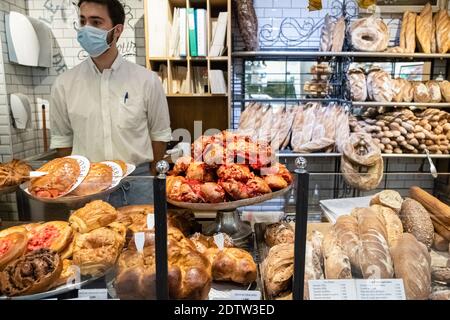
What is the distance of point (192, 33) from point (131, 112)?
1162 mm

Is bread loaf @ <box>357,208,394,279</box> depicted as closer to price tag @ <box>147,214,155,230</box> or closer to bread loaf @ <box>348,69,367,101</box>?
price tag @ <box>147,214,155,230</box>

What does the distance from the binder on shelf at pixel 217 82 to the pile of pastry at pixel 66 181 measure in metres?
1.90

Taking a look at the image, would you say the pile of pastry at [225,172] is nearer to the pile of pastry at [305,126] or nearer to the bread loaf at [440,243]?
the bread loaf at [440,243]

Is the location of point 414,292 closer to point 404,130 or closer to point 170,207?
point 170,207

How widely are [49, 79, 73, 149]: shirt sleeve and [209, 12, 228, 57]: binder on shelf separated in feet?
4.30

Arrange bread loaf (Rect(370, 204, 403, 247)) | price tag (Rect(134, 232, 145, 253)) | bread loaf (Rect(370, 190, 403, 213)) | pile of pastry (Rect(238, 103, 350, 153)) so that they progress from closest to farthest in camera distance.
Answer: price tag (Rect(134, 232, 145, 253)) < bread loaf (Rect(370, 204, 403, 247)) < bread loaf (Rect(370, 190, 403, 213)) < pile of pastry (Rect(238, 103, 350, 153))

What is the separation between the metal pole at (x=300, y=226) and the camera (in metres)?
0.85

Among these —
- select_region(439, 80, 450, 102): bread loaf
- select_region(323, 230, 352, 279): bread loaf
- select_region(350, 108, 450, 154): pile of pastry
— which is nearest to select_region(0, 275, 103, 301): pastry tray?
select_region(323, 230, 352, 279): bread loaf

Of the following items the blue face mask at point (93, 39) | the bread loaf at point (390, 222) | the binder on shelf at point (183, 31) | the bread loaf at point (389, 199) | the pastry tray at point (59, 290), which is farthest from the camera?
the binder on shelf at point (183, 31)

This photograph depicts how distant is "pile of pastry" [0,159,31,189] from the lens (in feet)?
3.48

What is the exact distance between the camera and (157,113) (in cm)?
202

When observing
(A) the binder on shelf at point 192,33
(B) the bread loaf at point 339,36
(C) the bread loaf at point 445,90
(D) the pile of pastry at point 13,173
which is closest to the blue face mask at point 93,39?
(D) the pile of pastry at point 13,173
